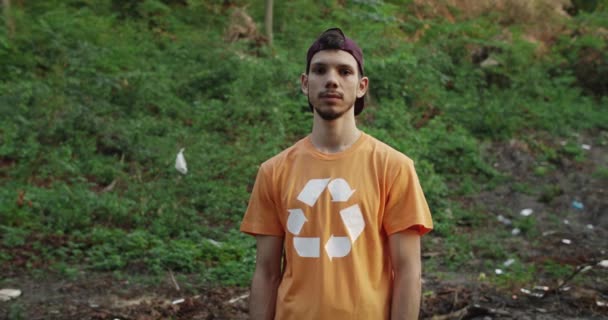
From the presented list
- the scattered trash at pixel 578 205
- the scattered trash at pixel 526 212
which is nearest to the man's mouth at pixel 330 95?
the scattered trash at pixel 526 212

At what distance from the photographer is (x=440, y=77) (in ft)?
49.3

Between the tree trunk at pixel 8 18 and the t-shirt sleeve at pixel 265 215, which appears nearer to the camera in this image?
the t-shirt sleeve at pixel 265 215

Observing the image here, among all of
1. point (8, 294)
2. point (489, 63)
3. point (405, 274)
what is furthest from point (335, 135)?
point (489, 63)

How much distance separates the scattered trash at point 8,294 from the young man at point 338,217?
4.16 m

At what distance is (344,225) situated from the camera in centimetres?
262

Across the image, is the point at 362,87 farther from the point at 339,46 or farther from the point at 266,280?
the point at 266,280

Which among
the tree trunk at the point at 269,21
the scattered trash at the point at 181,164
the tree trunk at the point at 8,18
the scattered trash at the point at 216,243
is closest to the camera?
the scattered trash at the point at 216,243

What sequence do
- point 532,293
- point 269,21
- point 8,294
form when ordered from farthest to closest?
point 269,21, point 532,293, point 8,294

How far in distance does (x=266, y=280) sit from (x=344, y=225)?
1.33ft

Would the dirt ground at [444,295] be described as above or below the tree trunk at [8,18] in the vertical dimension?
below

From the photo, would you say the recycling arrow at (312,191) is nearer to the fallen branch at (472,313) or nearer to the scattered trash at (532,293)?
the fallen branch at (472,313)

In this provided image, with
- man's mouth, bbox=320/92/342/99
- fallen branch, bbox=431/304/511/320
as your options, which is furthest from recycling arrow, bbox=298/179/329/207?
fallen branch, bbox=431/304/511/320

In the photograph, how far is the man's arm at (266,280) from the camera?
2801 mm

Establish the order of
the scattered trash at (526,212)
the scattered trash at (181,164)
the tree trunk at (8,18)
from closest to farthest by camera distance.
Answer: the scattered trash at (526,212)
the scattered trash at (181,164)
the tree trunk at (8,18)
